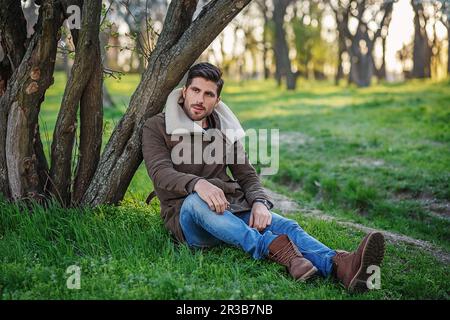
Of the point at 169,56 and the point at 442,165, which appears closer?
the point at 169,56

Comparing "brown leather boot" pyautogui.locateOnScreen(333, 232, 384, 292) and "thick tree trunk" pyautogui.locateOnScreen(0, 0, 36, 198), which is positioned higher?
"thick tree trunk" pyautogui.locateOnScreen(0, 0, 36, 198)

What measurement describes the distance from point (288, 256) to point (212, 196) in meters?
0.74

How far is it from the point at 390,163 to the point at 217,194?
5904 millimetres

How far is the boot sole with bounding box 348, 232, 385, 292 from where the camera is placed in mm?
3746

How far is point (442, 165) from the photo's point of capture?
8.69 m

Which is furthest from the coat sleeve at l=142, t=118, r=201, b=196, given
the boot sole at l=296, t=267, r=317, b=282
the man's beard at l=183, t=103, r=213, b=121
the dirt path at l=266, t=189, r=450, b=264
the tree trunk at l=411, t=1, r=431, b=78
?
the tree trunk at l=411, t=1, r=431, b=78

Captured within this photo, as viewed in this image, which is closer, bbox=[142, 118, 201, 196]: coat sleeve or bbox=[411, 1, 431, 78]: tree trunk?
bbox=[142, 118, 201, 196]: coat sleeve

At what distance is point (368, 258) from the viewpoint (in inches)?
148

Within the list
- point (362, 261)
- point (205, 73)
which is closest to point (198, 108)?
point (205, 73)

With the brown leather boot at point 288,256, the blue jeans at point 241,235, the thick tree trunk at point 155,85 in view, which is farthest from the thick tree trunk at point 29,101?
the brown leather boot at point 288,256

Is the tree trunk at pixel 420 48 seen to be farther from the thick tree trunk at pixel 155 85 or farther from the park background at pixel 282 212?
the thick tree trunk at pixel 155 85

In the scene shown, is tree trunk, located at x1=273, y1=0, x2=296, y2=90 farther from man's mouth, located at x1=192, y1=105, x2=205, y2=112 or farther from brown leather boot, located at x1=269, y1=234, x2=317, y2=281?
brown leather boot, located at x1=269, y1=234, x2=317, y2=281
